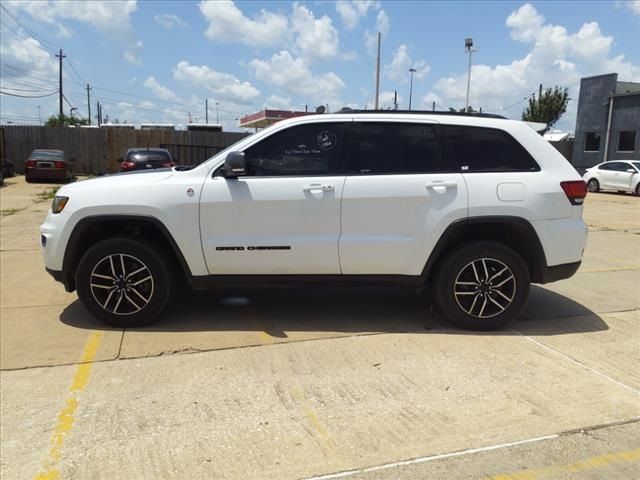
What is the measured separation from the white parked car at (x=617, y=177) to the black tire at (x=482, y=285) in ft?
63.1

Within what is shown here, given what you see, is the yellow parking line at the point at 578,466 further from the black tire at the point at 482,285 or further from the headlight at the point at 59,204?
the headlight at the point at 59,204

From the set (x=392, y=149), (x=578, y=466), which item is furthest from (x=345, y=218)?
(x=578, y=466)

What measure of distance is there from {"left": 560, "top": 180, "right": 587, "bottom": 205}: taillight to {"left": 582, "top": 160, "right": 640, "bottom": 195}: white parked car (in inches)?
742

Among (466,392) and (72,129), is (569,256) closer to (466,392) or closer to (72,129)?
(466,392)

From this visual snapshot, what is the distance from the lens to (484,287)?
4.82 m

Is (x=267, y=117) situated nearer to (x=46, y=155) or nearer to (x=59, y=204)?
(x=46, y=155)

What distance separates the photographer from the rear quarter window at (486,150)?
4.80m

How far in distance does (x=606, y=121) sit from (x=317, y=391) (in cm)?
3430

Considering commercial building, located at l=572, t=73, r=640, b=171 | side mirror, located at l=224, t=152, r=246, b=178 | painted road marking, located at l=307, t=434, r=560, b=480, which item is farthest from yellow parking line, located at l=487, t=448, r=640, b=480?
commercial building, located at l=572, t=73, r=640, b=171

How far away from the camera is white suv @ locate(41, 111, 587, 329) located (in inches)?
184

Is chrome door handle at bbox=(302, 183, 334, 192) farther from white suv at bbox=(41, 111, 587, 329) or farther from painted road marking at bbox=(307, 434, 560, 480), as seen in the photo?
painted road marking at bbox=(307, 434, 560, 480)

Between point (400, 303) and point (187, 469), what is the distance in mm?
3292

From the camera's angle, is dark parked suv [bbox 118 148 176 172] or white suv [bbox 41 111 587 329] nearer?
white suv [bbox 41 111 587 329]

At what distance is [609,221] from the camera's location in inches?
523
